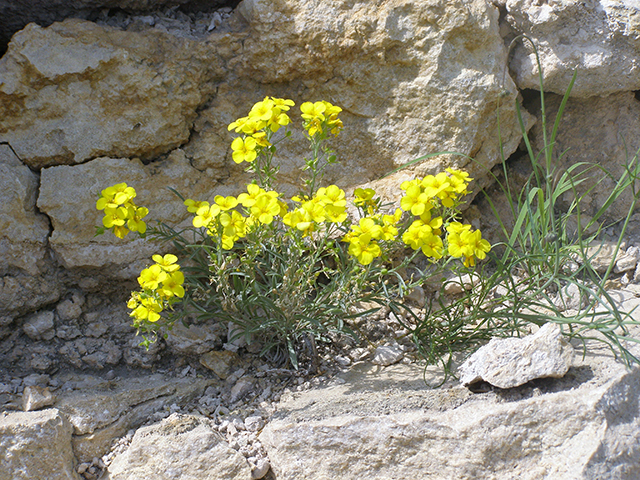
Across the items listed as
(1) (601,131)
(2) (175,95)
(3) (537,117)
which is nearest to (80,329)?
(2) (175,95)

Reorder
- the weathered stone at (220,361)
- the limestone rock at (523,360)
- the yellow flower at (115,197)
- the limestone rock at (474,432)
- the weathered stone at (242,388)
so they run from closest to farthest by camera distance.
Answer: the limestone rock at (474,432), the limestone rock at (523,360), the yellow flower at (115,197), the weathered stone at (242,388), the weathered stone at (220,361)

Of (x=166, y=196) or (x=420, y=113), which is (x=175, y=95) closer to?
(x=166, y=196)

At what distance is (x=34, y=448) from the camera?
6.27 ft

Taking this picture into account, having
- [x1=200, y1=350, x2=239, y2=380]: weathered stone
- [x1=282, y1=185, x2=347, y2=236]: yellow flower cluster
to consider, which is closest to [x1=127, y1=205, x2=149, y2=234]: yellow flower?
[x1=282, y1=185, x2=347, y2=236]: yellow flower cluster

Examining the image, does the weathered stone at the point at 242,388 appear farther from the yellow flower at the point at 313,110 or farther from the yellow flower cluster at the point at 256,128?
the yellow flower at the point at 313,110

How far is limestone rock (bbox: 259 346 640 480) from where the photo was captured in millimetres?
1720

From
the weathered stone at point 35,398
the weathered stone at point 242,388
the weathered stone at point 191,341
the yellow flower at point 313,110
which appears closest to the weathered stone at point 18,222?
the weathered stone at point 35,398

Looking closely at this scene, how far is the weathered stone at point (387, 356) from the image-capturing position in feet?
7.66

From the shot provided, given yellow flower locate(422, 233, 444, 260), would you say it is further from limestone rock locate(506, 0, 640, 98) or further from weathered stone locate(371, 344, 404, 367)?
limestone rock locate(506, 0, 640, 98)

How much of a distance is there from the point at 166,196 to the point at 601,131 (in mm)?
2305

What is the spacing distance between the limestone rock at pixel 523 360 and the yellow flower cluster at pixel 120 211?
132 cm

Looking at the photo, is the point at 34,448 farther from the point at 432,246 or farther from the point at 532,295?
the point at 532,295

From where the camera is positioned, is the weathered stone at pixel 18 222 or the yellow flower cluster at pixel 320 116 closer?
the yellow flower cluster at pixel 320 116

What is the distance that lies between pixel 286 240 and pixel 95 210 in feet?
2.88
